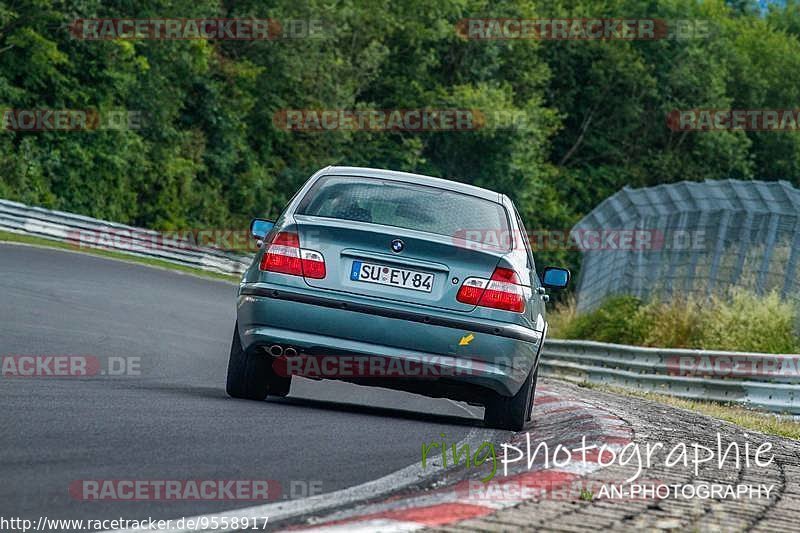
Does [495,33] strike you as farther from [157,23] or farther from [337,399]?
[337,399]

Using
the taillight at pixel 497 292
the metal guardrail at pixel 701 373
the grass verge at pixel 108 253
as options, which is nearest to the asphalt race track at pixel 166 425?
the taillight at pixel 497 292

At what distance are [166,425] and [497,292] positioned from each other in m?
2.36

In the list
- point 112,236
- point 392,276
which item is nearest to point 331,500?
point 392,276

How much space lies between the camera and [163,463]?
6312 millimetres

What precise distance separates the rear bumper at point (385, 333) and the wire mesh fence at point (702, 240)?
45.0 feet

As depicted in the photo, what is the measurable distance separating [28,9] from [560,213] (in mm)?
34039

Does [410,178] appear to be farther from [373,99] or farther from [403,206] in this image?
[373,99]

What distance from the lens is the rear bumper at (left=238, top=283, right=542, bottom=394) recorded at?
8875 mm

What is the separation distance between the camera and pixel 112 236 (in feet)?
123

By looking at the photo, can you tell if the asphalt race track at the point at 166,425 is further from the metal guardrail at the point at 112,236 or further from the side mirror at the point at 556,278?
the metal guardrail at the point at 112,236

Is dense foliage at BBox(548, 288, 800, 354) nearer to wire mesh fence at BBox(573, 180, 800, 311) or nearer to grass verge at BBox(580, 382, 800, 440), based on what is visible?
Result: wire mesh fence at BBox(573, 180, 800, 311)

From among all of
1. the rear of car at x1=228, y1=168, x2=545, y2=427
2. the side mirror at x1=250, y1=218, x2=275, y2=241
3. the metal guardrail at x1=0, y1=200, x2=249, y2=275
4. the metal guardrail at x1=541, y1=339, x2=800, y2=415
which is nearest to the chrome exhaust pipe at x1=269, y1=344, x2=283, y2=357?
the rear of car at x1=228, y1=168, x2=545, y2=427

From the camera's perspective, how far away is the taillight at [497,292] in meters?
8.95

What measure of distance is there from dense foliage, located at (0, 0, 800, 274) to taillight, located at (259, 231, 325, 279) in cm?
3092
